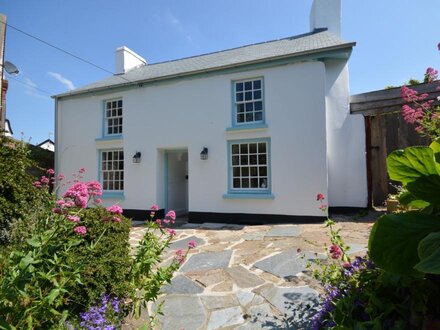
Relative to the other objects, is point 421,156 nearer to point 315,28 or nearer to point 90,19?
point 90,19

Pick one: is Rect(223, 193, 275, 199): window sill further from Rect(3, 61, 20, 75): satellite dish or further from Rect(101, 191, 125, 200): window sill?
Rect(3, 61, 20, 75): satellite dish

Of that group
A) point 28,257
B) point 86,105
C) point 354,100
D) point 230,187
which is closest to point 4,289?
point 28,257

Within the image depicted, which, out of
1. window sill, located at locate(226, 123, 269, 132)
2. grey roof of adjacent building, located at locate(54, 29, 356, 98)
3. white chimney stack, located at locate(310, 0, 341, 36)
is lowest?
window sill, located at locate(226, 123, 269, 132)

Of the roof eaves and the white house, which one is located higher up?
the roof eaves

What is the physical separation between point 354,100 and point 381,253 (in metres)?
8.33

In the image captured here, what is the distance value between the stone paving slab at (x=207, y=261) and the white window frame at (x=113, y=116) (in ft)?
21.9

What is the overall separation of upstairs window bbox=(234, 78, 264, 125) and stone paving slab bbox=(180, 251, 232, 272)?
14.7 ft

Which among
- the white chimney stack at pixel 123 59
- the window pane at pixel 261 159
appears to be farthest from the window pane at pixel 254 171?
the white chimney stack at pixel 123 59

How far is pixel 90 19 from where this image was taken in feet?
27.2

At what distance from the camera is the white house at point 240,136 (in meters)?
7.22

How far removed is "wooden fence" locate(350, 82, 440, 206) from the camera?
7.43 metres

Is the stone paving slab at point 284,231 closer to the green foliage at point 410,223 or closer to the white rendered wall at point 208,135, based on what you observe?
the white rendered wall at point 208,135

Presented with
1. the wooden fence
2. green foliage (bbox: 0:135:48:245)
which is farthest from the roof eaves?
green foliage (bbox: 0:135:48:245)

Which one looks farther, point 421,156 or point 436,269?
point 421,156
